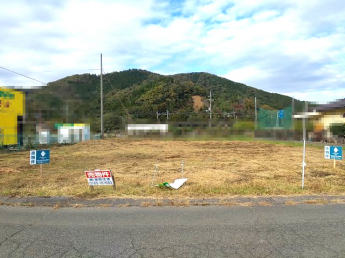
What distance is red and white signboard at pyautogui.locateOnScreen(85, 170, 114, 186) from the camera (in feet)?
19.4

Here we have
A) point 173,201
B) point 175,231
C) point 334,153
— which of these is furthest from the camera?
point 334,153

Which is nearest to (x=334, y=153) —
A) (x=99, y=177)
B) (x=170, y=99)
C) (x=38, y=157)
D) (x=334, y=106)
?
(x=99, y=177)

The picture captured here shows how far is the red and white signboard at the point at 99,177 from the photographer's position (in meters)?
5.92

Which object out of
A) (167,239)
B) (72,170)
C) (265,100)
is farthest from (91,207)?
(265,100)

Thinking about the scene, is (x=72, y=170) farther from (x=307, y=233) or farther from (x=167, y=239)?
(x=307, y=233)

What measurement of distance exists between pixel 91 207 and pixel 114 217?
791mm

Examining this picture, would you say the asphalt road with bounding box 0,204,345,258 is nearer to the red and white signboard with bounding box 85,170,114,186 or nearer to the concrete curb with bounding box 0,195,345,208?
the concrete curb with bounding box 0,195,345,208

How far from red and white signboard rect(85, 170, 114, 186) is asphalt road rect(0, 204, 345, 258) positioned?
111cm

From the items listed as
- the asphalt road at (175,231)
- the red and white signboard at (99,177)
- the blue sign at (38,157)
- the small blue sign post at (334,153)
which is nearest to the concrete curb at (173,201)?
the asphalt road at (175,231)

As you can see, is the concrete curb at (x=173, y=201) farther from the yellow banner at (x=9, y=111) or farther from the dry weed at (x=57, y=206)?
the yellow banner at (x=9, y=111)

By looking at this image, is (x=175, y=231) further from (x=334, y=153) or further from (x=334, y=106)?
(x=334, y=106)

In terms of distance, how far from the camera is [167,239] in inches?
141

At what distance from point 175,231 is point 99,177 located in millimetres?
2712

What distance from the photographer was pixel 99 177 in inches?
235
